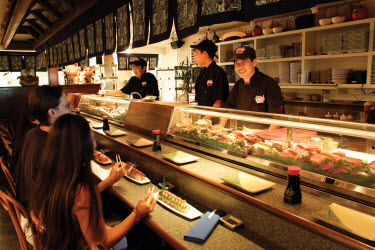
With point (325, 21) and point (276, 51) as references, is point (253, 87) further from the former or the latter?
point (276, 51)

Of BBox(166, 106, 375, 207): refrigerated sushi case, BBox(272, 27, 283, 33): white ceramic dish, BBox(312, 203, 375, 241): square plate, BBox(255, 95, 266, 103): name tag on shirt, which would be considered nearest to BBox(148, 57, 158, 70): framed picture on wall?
BBox(272, 27, 283, 33): white ceramic dish

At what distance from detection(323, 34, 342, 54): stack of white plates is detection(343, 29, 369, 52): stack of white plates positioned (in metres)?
0.12

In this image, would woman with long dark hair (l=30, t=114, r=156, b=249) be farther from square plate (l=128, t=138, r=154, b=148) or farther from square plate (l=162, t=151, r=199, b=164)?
square plate (l=128, t=138, r=154, b=148)

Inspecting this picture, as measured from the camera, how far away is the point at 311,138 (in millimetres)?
1968

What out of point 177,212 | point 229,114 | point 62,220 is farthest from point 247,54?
point 62,220

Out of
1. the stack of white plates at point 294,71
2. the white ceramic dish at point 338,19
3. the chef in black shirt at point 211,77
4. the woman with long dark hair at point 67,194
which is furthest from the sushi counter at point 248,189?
the stack of white plates at point 294,71

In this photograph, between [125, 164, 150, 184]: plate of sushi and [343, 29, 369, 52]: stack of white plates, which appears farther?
[343, 29, 369, 52]: stack of white plates

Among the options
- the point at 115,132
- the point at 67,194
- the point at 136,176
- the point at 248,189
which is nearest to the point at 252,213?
the point at 248,189

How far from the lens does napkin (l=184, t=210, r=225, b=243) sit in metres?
1.67

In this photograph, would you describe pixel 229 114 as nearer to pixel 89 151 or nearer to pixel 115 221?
pixel 89 151

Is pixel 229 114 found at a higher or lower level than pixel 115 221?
higher

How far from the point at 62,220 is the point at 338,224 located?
1.44 metres

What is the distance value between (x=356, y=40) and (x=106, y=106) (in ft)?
14.4

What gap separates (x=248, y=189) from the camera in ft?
5.61
